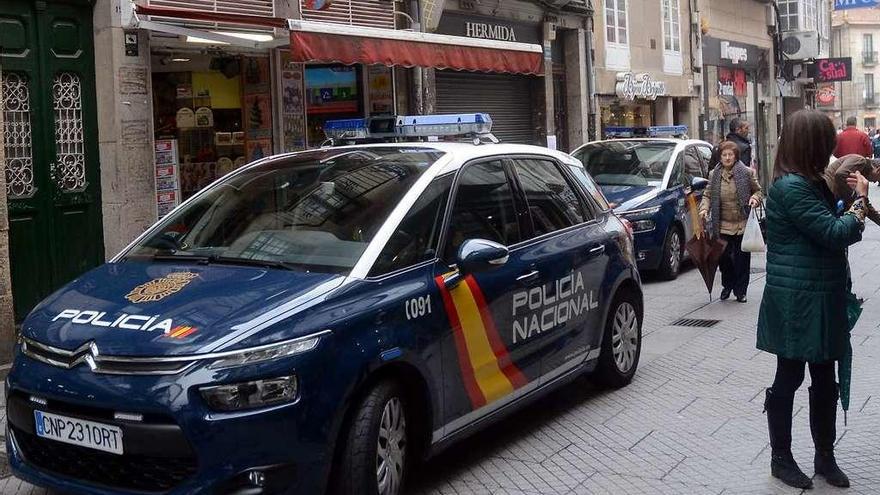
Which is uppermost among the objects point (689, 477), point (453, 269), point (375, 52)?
point (375, 52)

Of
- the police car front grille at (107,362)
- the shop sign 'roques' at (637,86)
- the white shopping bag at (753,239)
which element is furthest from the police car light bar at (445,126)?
the shop sign 'roques' at (637,86)

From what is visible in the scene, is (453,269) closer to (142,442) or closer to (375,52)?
(142,442)

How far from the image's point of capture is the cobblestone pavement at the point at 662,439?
510 cm

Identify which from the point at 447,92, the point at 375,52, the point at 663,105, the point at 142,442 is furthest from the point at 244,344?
the point at 663,105

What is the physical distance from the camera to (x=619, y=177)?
12.9 m

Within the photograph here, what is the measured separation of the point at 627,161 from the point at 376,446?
9.46 m

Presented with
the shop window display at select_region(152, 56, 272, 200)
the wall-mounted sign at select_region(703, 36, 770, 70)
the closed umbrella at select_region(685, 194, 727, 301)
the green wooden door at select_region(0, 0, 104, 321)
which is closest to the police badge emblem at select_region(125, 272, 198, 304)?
the green wooden door at select_region(0, 0, 104, 321)

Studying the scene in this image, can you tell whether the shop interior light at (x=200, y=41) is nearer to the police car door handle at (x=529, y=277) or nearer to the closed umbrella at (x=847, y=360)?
the police car door handle at (x=529, y=277)

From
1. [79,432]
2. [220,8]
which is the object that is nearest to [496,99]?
[220,8]

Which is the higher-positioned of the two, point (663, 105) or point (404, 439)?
point (663, 105)

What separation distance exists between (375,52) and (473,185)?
565 cm

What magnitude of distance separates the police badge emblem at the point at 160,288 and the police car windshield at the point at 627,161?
8888mm

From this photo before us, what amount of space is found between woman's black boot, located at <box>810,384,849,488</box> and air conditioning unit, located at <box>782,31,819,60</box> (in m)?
30.5

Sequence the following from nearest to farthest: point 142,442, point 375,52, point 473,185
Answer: point 142,442, point 473,185, point 375,52
